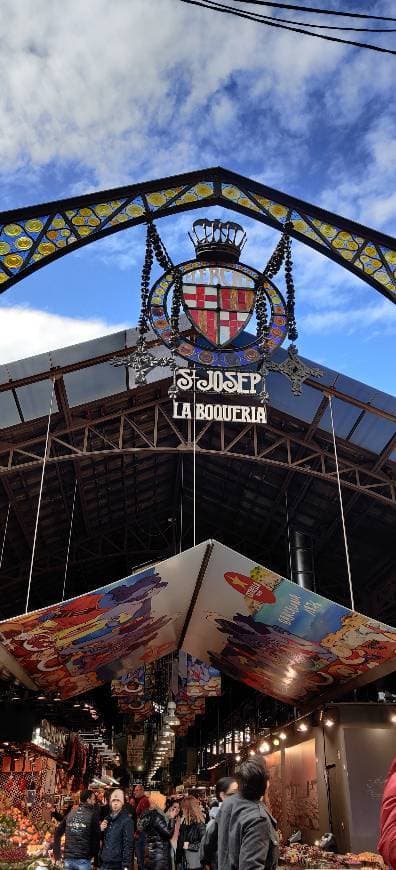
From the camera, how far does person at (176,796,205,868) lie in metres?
6.44

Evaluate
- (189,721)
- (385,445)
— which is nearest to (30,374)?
(385,445)

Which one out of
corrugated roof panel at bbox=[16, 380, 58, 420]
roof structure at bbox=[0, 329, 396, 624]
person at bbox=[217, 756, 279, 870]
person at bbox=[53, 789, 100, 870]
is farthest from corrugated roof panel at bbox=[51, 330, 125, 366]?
person at bbox=[217, 756, 279, 870]

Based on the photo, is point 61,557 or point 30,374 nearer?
point 30,374

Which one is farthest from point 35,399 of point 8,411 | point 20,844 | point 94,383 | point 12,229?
A: point 20,844

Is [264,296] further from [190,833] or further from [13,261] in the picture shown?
[190,833]

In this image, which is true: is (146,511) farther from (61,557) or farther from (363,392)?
(363,392)

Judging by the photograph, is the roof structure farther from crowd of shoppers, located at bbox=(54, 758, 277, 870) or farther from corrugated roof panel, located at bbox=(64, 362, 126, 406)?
crowd of shoppers, located at bbox=(54, 758, 277, 870)

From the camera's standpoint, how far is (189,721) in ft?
56.1

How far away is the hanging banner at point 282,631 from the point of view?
286 inches

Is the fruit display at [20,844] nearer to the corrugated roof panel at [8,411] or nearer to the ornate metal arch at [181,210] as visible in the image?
the ornate metal arch at [181,210]

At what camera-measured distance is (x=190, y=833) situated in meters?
6.71

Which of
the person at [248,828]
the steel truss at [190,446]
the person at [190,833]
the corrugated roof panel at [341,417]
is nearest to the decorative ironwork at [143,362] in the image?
the steel truss at [190,446]

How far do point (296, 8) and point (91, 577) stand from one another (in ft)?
66.0

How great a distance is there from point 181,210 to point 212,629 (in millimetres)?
6888
